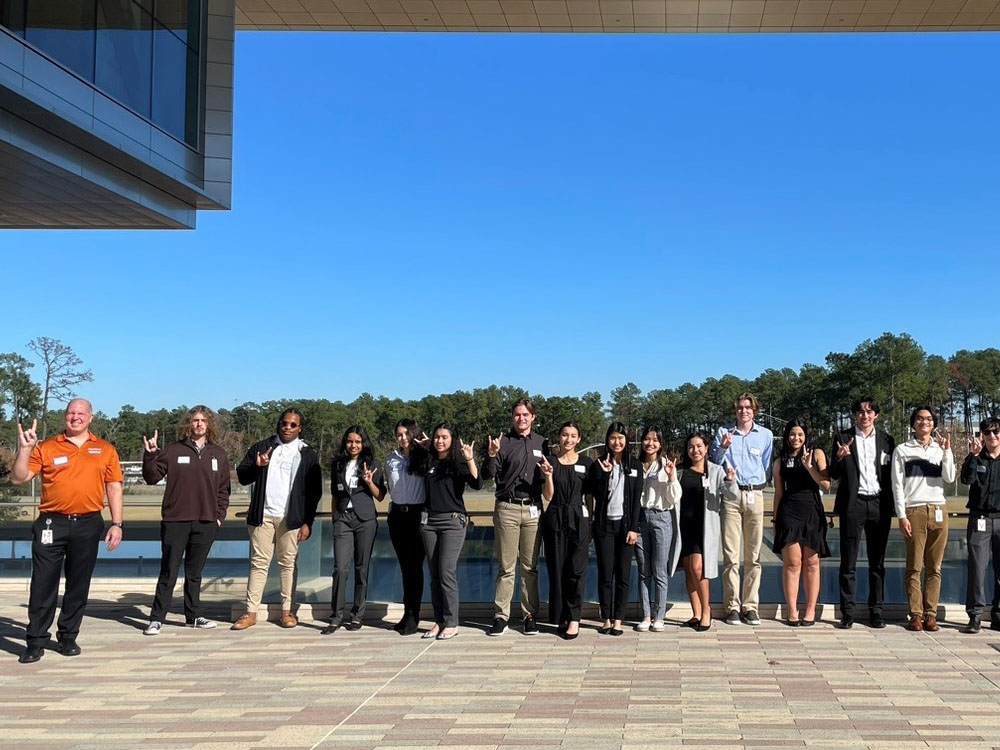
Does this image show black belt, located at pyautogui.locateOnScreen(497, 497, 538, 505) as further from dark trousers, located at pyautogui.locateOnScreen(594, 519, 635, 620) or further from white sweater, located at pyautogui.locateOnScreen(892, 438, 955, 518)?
white sweater, located at pyautogui.locateOnScreen(892, 438, 955, 518)

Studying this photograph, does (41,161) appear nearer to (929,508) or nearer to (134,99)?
(134,99)

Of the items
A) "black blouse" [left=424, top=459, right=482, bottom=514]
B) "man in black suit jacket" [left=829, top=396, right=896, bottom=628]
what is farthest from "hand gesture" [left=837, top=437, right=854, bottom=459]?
"black blouse" [left=424, top=459, right=482, bottom=514]

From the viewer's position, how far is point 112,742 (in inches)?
187

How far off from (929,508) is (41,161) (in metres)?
11.8

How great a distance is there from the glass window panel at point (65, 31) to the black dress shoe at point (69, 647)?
8.66 meters

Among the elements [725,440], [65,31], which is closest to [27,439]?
[725,440]

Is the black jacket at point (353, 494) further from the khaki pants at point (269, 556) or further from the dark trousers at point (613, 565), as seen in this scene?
the dark trousers at point (613, 565)

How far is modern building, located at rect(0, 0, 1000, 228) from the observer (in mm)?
12656

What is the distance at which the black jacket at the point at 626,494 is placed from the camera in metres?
7.63

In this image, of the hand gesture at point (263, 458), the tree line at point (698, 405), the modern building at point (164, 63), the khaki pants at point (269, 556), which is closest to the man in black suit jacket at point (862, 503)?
the khaki pants at point (269, 556)

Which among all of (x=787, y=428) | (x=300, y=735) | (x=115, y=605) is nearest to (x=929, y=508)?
(x=787, y=428)

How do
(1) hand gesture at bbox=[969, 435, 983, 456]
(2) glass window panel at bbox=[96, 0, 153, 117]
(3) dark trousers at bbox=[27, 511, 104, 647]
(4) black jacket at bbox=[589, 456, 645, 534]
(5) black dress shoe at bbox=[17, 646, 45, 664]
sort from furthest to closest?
(2) glass window panel at bbox=[96, 0, 153, 117], (1) hand gesture at bbox=[969, 435, 983, 456], (4) black jacket at bbox=[589, 456, 645, 534], (3) dark trousers at bbox=[27, 511, 104, 647], (5) black dress shoe at bbox=[17, 646, 45, 664]

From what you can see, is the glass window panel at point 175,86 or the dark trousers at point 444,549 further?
the glass window panel at point 175,86

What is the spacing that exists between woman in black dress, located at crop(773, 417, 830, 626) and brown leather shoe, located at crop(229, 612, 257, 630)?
4380 mm
